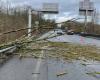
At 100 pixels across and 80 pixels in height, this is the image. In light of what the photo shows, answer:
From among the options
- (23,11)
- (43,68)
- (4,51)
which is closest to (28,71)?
(43,68)

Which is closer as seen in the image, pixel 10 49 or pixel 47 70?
pixel 47 70

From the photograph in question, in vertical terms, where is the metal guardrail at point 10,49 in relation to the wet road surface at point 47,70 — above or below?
above

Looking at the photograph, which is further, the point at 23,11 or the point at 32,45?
the point at 23,11

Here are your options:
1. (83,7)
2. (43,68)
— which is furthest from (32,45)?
(83,7)

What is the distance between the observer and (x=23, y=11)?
52.3 m

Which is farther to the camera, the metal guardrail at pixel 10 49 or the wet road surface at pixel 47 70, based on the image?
the metal guardrail at pixel 10 49

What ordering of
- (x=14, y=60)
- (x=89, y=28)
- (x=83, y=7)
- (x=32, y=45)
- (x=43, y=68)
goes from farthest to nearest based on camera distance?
(x=89, y=28), (x=83, y=7), (x=32, y=45), (x=14, y=60), (x=43, y=68)

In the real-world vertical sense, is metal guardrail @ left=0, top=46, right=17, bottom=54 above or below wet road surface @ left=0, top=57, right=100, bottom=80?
above

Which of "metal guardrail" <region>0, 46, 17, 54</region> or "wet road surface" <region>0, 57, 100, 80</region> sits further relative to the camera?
"metal guardrail" <region>0, 46, 17, 54</region>

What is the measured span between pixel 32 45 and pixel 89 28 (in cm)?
5902

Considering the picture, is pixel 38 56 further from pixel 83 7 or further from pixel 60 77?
pixel 83 7

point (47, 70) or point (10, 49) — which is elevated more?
point (10, 49)

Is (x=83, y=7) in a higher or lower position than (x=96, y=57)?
higher

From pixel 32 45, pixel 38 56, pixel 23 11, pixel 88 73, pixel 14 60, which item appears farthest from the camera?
pixel 23 11
